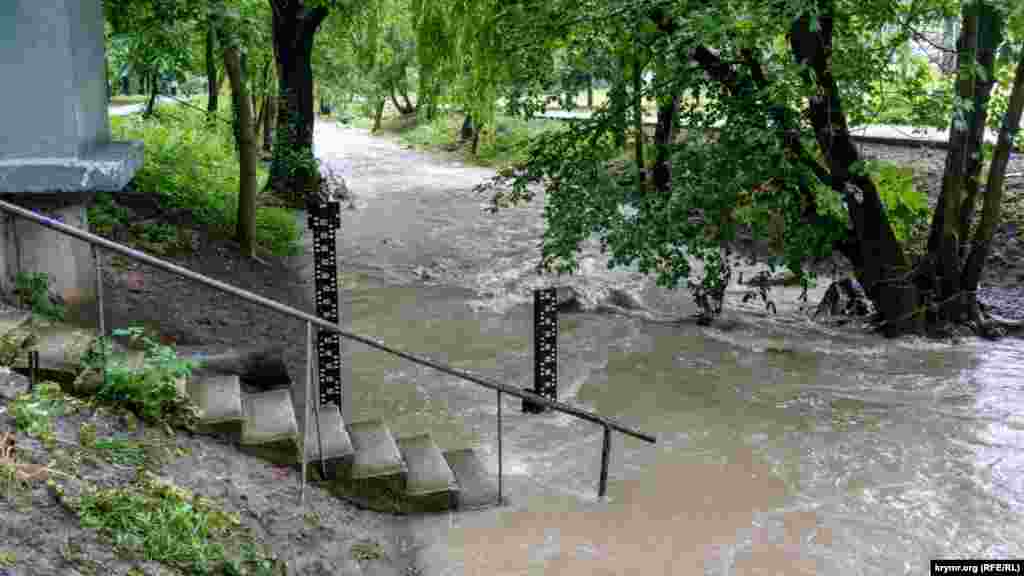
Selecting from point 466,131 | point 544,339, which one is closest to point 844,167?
point 544,339

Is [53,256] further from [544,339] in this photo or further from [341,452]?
[544,339]

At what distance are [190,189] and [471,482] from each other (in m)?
11.3

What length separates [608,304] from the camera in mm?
16250

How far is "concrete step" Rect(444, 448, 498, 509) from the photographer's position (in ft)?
25.3


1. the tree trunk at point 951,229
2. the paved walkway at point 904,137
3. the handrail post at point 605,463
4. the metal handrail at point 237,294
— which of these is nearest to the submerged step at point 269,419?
the metal handrail at point 237,294

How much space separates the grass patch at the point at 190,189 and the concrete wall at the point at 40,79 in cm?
502

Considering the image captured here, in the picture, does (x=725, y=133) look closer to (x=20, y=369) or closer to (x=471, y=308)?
(x=471, y=308)

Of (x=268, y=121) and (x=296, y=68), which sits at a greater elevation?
(x=296, y=68)

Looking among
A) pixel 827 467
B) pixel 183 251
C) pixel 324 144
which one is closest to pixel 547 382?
pixel 827 467

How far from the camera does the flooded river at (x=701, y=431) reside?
24.8ft

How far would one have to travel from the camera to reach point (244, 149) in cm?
1462

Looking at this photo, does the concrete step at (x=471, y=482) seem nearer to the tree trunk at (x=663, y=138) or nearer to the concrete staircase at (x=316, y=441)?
the concrete staircase at (x=316, y=441)

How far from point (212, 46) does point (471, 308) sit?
6.40 m

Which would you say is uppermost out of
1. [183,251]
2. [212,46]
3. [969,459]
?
[212,46]
